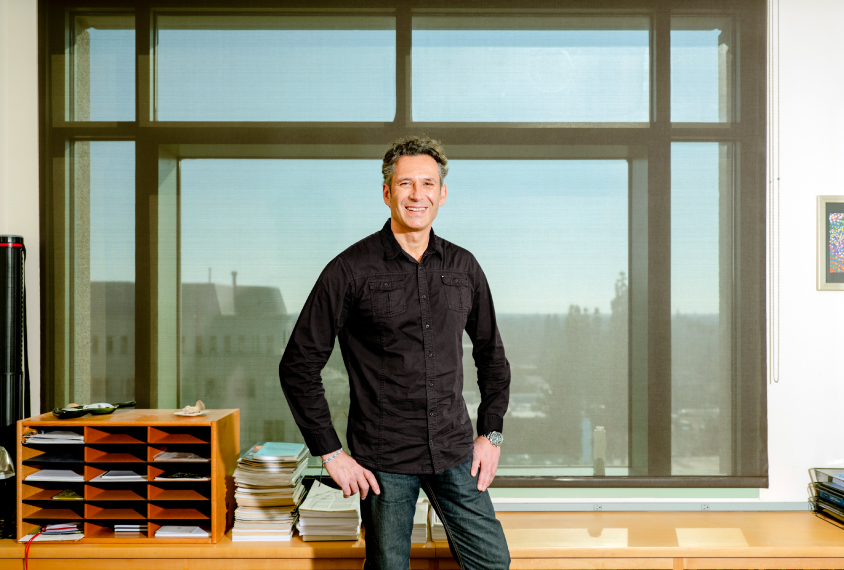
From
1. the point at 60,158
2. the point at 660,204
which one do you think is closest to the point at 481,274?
the point at 660,204

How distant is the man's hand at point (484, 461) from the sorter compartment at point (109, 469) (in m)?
1.19

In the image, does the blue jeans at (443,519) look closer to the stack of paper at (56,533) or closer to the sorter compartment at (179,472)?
the sorter compartment at (179,472)

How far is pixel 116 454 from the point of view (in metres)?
2.07

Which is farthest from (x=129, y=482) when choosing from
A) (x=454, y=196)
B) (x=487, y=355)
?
(x=454, y=196)

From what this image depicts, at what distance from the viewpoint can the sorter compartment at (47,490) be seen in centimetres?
204

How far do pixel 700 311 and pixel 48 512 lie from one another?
8.54 feet

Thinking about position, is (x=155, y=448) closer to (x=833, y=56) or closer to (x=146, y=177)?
(x=146, y=177)

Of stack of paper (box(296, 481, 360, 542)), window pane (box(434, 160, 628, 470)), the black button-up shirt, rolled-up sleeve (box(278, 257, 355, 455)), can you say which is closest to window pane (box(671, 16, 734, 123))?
window pane (box(434, 160, 628, 470))

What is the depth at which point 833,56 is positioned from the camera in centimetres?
241

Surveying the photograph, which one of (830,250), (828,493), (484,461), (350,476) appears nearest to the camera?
(350,476)

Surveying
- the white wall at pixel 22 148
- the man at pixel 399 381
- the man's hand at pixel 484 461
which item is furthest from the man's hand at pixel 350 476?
the white wall at pixel 22 148

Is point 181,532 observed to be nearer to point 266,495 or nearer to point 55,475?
point 266,495

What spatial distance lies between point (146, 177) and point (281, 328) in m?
0.84

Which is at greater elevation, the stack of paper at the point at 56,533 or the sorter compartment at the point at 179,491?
the sorter compartment at the point at 179,491
